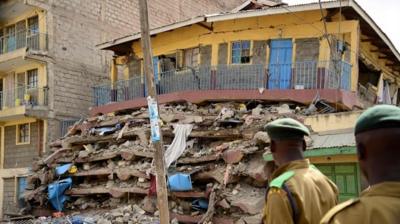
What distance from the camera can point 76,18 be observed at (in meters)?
24.6

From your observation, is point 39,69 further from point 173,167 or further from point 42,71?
point 173,167

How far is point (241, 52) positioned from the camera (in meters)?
18.5

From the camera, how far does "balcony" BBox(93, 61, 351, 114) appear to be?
622 inches

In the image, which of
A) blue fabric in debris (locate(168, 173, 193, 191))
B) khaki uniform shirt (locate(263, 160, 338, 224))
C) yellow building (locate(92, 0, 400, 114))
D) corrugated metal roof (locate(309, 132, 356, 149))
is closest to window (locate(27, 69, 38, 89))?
yellow building (locate(92, 0, 400, 114))

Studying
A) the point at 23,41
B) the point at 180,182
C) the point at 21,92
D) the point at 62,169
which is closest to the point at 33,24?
the point at 23,41

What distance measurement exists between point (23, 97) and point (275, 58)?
508 inches

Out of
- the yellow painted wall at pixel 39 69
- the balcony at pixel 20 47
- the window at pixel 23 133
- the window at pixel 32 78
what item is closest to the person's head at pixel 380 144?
the balcony at pixel 20 47

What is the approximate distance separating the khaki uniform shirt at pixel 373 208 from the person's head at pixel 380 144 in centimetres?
5

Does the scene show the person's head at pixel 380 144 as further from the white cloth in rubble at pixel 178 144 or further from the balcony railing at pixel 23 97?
the balcony railing at pixel 23 97

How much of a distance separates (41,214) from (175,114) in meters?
5.80

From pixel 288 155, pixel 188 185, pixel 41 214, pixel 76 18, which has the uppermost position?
pixel 76 18

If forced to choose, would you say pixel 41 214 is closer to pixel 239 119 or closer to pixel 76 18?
pixel 239 119

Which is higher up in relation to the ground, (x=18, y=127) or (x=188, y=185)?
(x=18, y=127)

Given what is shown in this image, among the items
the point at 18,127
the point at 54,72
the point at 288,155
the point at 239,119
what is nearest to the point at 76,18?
the point at 54,72
